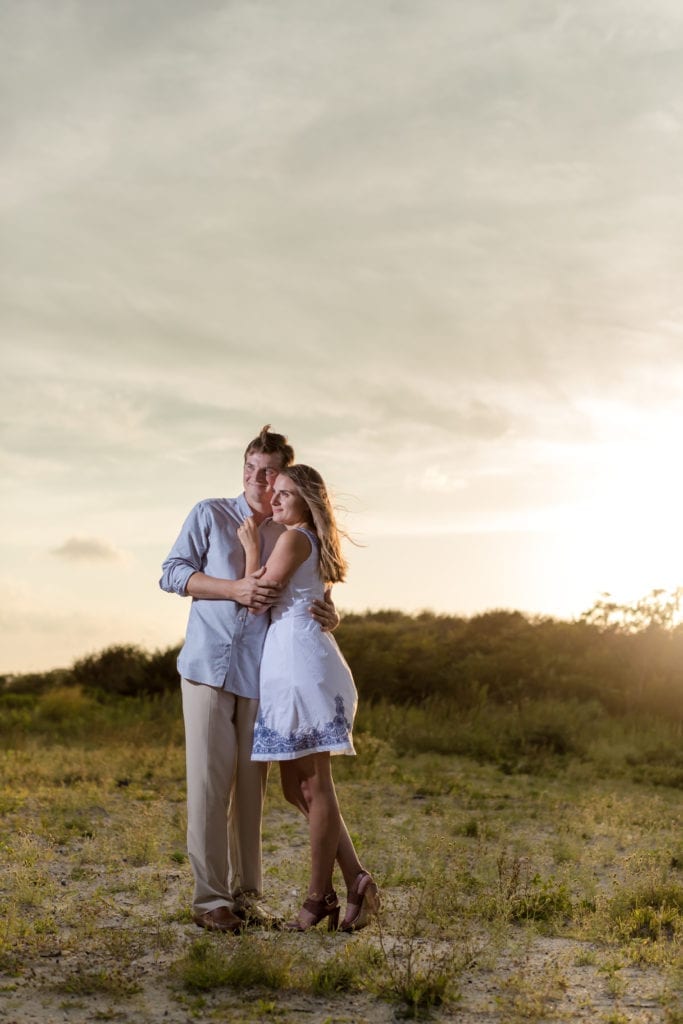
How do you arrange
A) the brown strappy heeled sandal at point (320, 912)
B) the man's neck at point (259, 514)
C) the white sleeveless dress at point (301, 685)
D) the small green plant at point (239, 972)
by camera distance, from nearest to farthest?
the small green plant at point (239, 972) → the white sleeveless dress at point (301, 685) → the brown strappy heeled sandal at point (320, 912) → the man's neck at point (259, 514)

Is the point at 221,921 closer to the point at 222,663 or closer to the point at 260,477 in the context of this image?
the point at 222,663

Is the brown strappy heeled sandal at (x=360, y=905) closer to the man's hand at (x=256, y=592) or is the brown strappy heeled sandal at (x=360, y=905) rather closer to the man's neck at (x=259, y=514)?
the man's hand at (x=256, y=592)

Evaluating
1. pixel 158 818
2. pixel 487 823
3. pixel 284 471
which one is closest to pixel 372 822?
pixel 487 823

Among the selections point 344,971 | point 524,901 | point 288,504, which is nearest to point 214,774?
point 344,971

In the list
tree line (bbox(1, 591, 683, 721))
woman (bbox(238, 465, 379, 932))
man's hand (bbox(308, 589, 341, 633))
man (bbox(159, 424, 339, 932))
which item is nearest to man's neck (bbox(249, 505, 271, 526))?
man (bbox(159, 424, 339, 932))

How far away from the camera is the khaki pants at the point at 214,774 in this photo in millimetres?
5676

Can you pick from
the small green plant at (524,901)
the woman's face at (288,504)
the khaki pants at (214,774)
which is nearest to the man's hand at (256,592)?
the woman's face at (288,504)

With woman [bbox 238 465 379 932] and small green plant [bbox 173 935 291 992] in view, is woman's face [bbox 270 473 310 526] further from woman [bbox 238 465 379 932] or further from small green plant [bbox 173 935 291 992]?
small green plant [bbox 173 935 291 992]

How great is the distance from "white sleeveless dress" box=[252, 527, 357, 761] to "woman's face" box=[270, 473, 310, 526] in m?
0.09

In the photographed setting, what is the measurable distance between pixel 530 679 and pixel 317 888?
15.8 m

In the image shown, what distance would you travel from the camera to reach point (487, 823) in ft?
31.1

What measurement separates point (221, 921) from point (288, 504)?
7.43 feet

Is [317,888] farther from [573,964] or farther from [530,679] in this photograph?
[530,679]

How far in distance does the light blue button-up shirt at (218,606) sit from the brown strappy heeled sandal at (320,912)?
3.74ft
